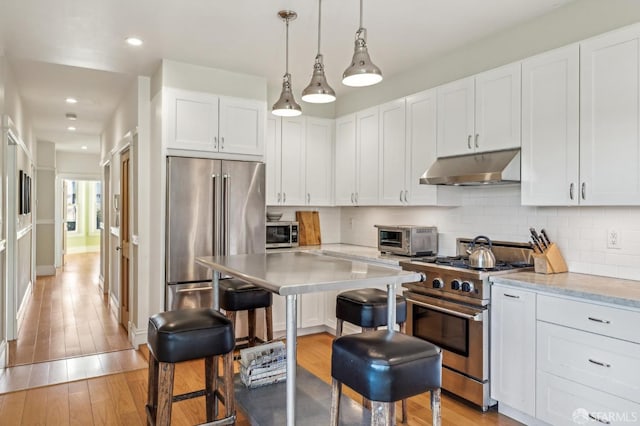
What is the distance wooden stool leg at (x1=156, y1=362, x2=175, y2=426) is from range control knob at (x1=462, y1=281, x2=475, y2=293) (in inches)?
74.4

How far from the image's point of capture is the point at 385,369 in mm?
1621

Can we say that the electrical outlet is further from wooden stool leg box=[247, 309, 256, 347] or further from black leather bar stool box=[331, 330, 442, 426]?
wooden stool leg box=[247, 309, 256, 347]

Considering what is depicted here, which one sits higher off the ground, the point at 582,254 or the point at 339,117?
the point at 339,117

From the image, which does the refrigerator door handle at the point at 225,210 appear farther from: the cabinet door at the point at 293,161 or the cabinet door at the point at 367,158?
the cabinet door at the point at 367,158

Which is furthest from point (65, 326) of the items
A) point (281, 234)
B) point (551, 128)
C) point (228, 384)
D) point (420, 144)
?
point (551, 128)

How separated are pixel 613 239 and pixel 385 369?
203 cm

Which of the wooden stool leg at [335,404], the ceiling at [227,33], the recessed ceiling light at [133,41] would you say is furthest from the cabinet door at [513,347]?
the recessed ceiling light at [133,41]

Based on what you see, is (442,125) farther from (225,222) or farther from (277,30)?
(225,222)

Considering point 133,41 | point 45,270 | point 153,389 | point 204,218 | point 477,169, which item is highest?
point 133,41

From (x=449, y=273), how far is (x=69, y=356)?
3.46m

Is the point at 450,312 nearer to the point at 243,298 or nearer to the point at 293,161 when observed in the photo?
the point at 243,298

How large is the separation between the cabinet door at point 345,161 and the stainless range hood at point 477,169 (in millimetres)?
1201

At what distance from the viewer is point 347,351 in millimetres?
1781

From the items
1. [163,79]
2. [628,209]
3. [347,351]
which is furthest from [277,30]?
[628,209]
